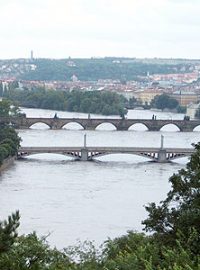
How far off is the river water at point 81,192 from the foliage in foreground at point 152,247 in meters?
4.24

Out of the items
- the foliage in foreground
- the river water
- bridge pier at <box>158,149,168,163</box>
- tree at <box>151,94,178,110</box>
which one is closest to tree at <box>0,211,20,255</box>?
the foliage in foreground

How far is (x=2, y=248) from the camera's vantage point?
8.65 m

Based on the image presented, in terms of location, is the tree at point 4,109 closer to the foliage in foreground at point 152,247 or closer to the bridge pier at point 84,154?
the bridge pier at point 84,154

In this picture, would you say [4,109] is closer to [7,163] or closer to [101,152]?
[101,152]

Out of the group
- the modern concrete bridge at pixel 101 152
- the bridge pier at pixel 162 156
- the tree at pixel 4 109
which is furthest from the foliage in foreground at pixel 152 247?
the tree at pixel 4 109

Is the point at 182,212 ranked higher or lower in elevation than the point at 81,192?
higher

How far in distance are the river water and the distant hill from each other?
266 feet

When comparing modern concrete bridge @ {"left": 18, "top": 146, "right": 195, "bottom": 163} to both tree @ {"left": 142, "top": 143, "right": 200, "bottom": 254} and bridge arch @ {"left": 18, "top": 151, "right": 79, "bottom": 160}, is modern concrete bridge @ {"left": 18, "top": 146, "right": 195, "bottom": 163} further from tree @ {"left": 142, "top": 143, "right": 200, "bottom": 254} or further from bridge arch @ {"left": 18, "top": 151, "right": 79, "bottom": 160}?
tree @ {"left": 142, "top": 143, "right": 200, "bottom": 254}

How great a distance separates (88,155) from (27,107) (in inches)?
1359

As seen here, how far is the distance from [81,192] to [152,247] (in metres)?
15.5

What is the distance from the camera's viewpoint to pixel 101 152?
33.2 meters

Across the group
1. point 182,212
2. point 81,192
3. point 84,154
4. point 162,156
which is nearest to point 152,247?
point 182,212

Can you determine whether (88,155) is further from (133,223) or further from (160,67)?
(160,67)

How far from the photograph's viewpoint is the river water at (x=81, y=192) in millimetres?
19047
